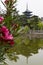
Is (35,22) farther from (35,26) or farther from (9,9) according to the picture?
(9,9)

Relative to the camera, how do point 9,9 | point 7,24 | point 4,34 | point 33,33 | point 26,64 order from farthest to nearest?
point 33,33 < point 26,64 < point 9,9 < point 7,24 < point 4,34

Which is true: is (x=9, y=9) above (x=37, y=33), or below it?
above

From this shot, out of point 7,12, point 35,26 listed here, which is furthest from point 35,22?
point 7,12

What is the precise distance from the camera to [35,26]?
36500mm

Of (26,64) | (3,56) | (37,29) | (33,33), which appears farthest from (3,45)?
(37,29)

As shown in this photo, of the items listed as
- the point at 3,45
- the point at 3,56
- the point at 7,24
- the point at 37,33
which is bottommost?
the point at 37,33

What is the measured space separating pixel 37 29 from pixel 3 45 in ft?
119

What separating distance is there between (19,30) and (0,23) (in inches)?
12.1

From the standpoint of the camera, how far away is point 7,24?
1.73m

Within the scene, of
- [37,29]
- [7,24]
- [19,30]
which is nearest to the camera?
[7,24]

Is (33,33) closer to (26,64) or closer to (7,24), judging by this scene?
(26,64)

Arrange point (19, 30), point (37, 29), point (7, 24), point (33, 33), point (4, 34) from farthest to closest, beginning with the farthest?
point (37, 29)
point (33, 33)
point (19, 30)
point (7, 24)
point (4, 34)

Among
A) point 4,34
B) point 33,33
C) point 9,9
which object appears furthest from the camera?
point 33,33

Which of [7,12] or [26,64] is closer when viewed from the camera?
[7,12]
